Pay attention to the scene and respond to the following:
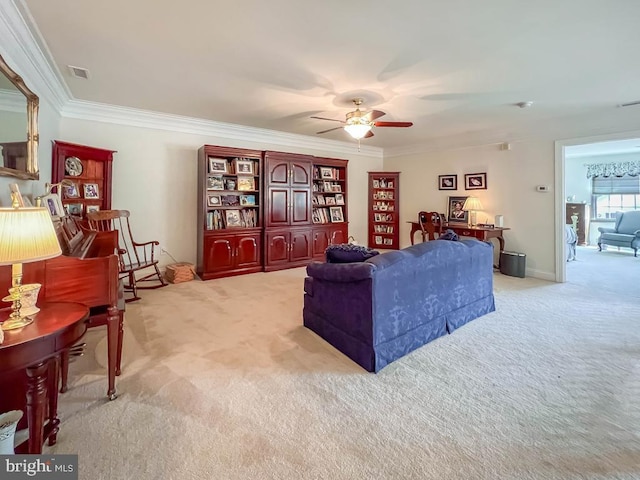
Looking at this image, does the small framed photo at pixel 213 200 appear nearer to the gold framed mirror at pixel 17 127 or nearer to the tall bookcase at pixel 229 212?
the tall bookcase at pixel 229 212

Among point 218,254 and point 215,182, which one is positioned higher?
point 215,182

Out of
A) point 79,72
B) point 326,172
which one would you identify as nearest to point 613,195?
point 326,172

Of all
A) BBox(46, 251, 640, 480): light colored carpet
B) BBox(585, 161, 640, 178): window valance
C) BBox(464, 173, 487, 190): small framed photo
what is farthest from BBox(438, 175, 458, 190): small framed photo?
BBox(585, 161, 640, 178): window valance

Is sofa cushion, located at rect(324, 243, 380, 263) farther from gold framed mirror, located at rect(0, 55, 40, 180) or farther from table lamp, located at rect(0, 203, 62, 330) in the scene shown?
gold framed mirror, located at rect(0, 55, 40, 180)

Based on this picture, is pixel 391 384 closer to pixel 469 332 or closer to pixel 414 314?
pixel 414 314

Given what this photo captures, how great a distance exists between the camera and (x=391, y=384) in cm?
210

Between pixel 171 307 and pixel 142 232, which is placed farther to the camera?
pixel 142 232

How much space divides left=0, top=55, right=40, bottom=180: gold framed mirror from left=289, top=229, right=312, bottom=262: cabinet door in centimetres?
374

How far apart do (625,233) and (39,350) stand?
10.5 m

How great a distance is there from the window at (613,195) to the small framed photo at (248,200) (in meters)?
9.36

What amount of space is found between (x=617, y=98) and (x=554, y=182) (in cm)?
133

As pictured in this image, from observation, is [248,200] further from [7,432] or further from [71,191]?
[7,432]

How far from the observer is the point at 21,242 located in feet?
4.33

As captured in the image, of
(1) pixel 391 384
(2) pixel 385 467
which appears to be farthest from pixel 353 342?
(2) pixel 385 467
